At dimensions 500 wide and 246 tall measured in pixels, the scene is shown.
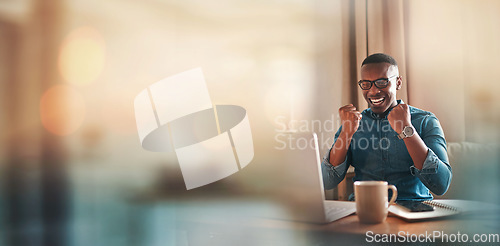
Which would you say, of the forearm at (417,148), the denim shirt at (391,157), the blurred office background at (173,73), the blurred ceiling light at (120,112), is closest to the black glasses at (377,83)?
the denim shirt at (391,157)

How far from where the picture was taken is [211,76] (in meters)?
1.65

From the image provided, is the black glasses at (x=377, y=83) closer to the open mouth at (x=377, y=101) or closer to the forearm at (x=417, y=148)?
the open mouth at (x=377, y=101)

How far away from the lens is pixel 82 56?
4.35 ft

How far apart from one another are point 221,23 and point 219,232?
119 cm

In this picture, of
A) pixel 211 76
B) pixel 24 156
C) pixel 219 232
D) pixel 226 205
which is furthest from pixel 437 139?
pixel 24 156

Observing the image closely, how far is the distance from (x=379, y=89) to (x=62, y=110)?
1.01m

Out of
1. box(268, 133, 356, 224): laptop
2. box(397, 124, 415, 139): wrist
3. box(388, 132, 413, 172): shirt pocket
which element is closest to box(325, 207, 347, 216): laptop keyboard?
box(268, 133, 356, 224): laptop

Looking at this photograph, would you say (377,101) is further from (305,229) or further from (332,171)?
(305,229)

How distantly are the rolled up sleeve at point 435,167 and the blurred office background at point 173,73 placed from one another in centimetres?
45

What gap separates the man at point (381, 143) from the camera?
1.07 metres

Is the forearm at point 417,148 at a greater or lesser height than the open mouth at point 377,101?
lesser

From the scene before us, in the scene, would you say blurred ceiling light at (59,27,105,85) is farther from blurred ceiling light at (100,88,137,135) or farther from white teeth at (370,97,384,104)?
white teeth at (370,97,384,104)

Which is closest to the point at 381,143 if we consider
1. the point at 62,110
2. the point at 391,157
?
the point at 391,157

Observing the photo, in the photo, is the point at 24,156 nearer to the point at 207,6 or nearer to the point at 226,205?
the point at 226,205
